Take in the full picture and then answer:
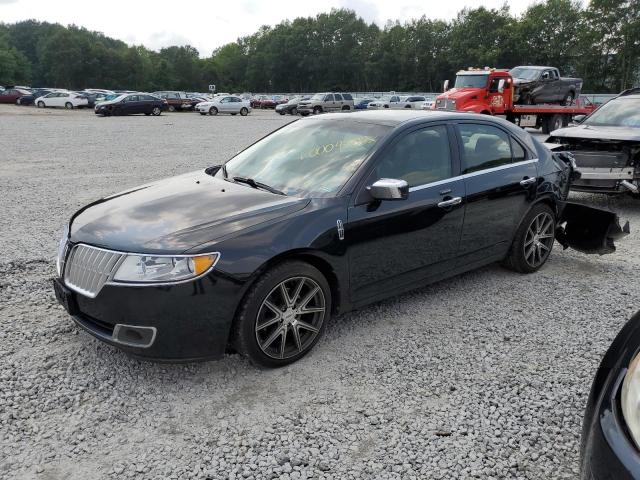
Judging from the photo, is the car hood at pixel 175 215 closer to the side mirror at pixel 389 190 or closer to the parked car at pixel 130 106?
the side mirror at pixel 389 190

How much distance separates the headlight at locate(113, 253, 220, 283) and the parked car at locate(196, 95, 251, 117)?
3829 cm

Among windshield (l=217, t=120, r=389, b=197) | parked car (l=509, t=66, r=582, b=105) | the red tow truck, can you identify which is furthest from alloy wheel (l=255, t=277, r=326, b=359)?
parked car (l=509, t=66, r=582, b=105)

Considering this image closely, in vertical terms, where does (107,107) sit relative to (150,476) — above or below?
above

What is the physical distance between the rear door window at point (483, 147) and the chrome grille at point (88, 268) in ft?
9.37

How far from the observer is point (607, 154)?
7.64 m

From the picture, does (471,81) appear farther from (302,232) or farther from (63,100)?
(63,100)

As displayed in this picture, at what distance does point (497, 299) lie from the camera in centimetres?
457

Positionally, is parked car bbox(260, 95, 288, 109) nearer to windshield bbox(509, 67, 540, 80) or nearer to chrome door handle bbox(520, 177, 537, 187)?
windshield bbox(509, 67, 540, 80)

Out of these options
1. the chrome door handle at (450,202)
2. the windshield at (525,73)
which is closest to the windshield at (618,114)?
the chrome door handle at (450,202)

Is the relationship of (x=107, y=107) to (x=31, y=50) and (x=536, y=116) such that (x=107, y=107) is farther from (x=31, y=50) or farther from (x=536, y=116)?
(x=31, y=50)

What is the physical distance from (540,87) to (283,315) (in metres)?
21.9

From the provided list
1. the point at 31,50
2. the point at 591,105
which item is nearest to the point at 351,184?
the point at 591,105

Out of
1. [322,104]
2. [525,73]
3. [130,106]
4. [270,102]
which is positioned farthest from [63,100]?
[525,73]

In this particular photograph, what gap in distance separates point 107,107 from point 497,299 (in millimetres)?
33573
